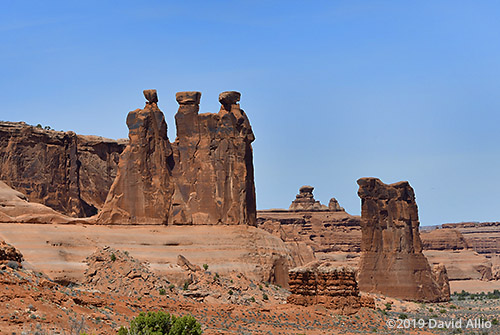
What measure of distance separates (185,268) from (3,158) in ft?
103

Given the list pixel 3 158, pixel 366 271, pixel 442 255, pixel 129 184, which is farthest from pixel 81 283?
pixel 442 255

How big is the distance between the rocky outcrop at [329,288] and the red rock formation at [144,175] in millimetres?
28748

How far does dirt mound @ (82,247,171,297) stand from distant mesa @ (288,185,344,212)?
9625cm

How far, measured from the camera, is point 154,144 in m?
79.6

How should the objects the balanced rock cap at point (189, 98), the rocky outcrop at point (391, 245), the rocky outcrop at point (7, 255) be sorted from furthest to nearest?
the rocky outcrop at point (391, 245) < the balanced rock cap at point (189, 98) < the rocky outcrop at point (7, 255)

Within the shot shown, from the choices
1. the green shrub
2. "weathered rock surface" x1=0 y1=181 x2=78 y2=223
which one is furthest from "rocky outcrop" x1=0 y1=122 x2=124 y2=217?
the green shrub

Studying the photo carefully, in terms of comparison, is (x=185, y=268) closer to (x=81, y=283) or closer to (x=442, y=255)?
(x=81, y=283)

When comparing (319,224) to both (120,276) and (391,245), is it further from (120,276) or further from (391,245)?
(120,276)

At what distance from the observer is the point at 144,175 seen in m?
78.7

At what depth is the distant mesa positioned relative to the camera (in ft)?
527

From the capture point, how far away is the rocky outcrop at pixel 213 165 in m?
78.6

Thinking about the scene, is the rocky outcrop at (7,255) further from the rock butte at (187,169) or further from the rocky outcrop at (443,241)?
the rocky outcrop at (443,241)

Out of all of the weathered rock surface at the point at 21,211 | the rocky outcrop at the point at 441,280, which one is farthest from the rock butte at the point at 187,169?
the rocky outcrop at the point at 441,280
